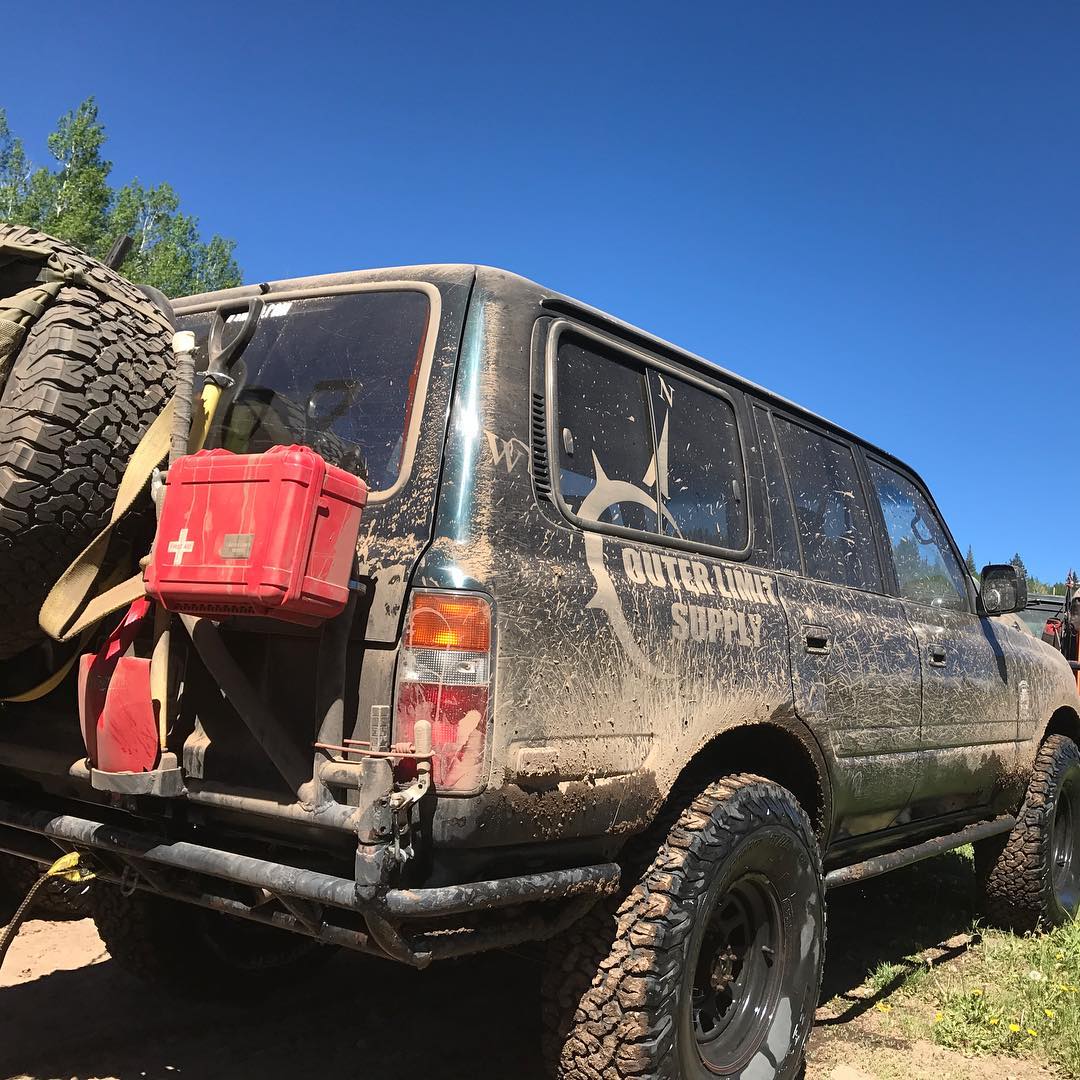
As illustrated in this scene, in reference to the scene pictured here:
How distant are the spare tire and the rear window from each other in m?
0.28

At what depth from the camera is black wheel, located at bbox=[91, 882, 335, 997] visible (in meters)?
3.40

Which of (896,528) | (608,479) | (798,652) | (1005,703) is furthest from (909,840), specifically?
(608,479)

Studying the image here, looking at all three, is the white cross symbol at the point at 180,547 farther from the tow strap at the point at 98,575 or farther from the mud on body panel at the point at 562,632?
the mud on body panel at the point at 562,632

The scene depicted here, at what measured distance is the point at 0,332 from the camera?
89.4 inches

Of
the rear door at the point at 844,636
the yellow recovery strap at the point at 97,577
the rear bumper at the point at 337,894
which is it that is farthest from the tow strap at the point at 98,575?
the rear door at the point at 844,636

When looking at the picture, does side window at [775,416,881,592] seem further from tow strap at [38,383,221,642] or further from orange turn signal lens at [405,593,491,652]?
tow strap at [38,383,221,642]

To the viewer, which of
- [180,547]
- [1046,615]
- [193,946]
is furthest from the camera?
[1046,615]

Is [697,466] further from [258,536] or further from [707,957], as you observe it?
[258,536]

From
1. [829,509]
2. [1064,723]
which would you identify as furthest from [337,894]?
[1064,723]

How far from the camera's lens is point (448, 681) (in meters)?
2.07

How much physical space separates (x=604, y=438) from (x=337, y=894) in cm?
133

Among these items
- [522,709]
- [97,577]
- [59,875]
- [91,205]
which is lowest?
[59,875]

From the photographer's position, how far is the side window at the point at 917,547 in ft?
13.9

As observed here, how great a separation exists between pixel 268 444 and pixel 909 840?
3324 mm
